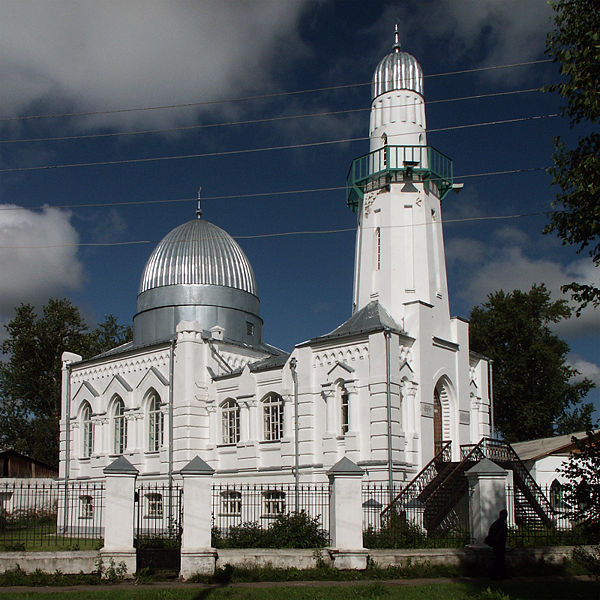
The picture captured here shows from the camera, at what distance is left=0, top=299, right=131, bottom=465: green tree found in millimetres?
45250

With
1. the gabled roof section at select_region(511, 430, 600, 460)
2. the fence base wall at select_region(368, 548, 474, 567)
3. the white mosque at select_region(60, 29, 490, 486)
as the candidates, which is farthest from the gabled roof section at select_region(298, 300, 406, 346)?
the fence base wall at select_region(368, 548, 474, 567)

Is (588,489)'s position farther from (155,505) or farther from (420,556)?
(155,505)

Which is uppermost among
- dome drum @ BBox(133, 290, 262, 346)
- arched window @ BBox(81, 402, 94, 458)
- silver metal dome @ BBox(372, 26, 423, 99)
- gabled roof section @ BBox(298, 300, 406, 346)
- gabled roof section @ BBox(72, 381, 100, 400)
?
silver metal dome @ BBox(372, 26, 423, 99)

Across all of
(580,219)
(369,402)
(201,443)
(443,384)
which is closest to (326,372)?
(369,402)

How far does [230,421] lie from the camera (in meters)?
28.3

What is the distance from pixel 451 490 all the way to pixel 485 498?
4.75 metres

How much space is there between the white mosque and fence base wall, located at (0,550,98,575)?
10.2 m

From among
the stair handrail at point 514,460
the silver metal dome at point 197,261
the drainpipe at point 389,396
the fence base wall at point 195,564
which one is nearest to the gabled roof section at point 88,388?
the silver metal dome at point 197,261

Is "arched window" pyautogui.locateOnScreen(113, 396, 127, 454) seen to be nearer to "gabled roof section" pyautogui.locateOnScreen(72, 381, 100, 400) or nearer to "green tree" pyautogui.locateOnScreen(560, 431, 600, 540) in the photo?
"gabled roof section" pyautogui.locateOnScreen(72, 381, 100, 400)

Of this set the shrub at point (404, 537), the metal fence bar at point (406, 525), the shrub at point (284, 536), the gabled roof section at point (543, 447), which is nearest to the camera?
the shrub at point (284, 536)

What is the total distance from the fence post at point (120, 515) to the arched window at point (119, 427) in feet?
50.3

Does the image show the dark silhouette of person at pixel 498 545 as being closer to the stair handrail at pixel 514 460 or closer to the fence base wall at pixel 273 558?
the fence base wall at pixel 273 558

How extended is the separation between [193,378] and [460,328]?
32.8ft

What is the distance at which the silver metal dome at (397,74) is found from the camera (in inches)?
1118
